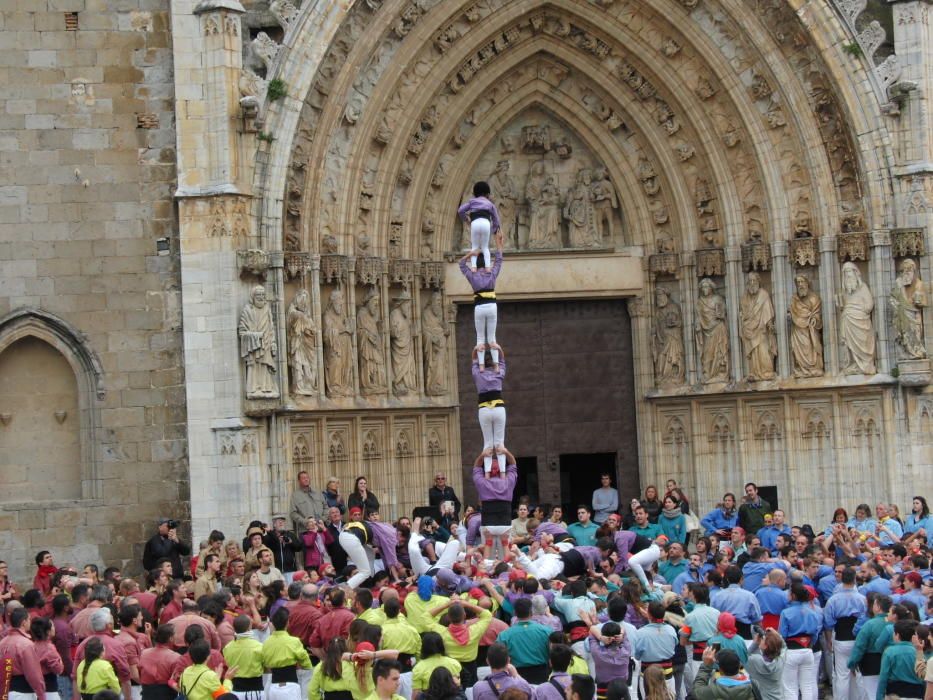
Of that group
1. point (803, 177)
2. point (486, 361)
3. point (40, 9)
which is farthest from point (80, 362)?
point (803, 177)

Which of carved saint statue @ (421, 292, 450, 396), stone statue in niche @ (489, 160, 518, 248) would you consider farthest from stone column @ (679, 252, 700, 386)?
carved saint statue @ (421, 292, 450, 396)

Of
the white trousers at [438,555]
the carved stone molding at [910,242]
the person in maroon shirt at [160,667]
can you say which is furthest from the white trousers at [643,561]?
the carved stone molding at [910,242]

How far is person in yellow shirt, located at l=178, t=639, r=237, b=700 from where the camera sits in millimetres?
13586

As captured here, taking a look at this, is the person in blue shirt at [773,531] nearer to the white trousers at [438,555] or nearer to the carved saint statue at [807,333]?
the white trousers at [438,555]

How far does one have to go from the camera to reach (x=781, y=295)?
81.4 feet

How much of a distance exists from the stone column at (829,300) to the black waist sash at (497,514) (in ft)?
23.8

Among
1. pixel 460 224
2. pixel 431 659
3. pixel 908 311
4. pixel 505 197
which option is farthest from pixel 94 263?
pixel 431 659

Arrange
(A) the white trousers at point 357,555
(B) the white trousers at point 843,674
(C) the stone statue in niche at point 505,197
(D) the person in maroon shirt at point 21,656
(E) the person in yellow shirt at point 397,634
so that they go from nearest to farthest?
(E) the person in yellow shirt at point 397,634 < (D) the person in maroon shirt at point 21,656 < (B) the white trousers at point 843,674 < (A) the white trousers at point 357,555 < (C) the stone statue in niche at point 505,197

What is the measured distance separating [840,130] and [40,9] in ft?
33.9

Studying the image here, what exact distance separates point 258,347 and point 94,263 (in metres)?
2.32

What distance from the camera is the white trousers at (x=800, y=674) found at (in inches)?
640

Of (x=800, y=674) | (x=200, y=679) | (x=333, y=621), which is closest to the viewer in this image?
(x=200, y=679)

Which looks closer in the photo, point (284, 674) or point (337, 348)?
point (284, 674)

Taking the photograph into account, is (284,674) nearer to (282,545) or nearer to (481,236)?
(481,236)
